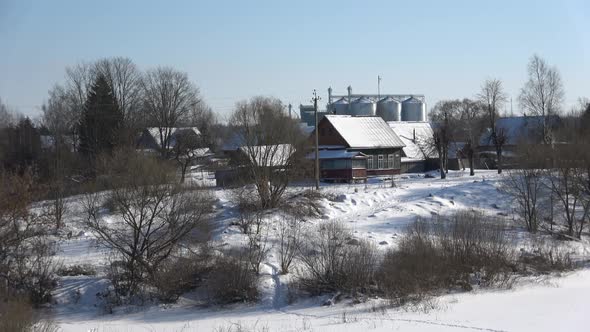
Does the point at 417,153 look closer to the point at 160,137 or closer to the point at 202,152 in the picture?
the point at 202,152

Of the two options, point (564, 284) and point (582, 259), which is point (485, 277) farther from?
point (582, 259)

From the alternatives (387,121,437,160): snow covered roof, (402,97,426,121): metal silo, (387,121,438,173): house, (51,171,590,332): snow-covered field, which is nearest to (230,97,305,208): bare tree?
(51,171,590,332): snow-covered field

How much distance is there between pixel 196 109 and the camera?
73875 mm

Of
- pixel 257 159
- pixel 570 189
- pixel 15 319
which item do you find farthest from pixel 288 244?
pixel 570 189

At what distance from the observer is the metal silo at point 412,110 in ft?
326

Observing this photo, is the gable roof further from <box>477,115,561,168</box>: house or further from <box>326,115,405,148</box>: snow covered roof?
<box>477,115,561,168</box>: house

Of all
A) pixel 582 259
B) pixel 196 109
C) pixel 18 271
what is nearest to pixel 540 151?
pixel 582 259

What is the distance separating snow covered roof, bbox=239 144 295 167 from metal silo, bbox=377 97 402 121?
59.7m

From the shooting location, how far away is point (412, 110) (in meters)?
99.6

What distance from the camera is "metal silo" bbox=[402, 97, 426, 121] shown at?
99.4 meters

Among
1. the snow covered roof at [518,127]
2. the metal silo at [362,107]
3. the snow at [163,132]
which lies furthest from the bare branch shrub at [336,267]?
the metal silo at [362,107]

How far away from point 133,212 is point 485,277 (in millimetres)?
Result: 13753

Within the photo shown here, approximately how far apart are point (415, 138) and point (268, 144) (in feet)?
118

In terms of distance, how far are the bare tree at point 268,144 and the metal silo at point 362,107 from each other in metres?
52.8
